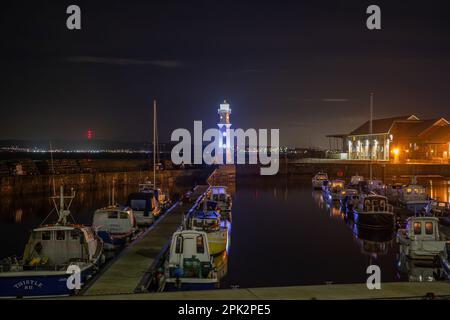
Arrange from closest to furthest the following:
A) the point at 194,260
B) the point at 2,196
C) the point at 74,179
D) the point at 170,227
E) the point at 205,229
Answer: the point at 194,260, the point at 205,229, the point at 170,227, the point at 2,196, the point at 74,179

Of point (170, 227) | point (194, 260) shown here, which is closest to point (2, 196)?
point (170, 227)

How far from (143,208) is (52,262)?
17.9 m

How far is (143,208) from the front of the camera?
1548 inches

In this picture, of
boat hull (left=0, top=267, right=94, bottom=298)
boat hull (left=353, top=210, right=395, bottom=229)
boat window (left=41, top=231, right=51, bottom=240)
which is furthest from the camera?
boat hull (left=353, top=210, right=395, bottom=229)

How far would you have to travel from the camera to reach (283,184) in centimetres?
9206

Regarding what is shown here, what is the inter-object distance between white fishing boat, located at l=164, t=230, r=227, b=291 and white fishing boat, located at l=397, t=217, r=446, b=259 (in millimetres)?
11905

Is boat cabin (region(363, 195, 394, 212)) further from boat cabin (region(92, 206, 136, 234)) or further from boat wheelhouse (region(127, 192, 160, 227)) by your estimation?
boat cabin (region(92, 206, 136, 234))

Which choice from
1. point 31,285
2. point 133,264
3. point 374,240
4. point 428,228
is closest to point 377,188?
point 374,240

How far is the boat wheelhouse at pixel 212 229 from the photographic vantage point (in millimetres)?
27314

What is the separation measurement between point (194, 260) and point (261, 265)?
8.11 metres

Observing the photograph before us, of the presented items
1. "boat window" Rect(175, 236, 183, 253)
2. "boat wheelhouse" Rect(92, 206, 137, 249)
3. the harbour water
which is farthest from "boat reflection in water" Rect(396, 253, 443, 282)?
"boat wheelhouse" Rect(92, 206, 137, 249)

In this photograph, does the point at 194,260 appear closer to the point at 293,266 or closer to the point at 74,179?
the point at 293,266

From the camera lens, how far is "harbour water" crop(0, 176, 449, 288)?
26297 millimetres

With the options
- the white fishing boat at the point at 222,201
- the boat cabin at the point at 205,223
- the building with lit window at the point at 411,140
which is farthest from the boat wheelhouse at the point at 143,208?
the building with lit window at the point at 411,140
